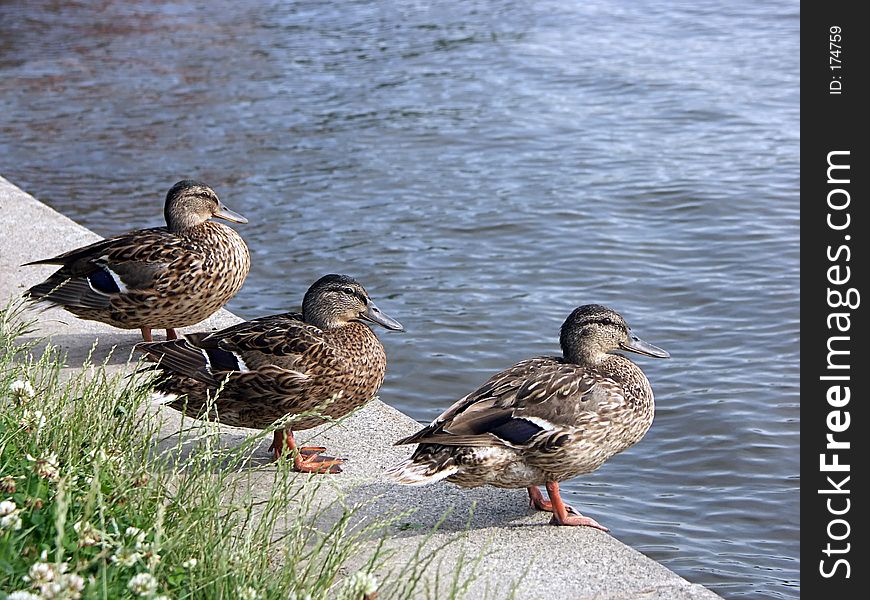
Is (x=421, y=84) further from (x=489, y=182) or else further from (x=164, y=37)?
(x=164, y=37)

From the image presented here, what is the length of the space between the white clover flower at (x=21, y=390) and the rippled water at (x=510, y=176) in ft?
10.2

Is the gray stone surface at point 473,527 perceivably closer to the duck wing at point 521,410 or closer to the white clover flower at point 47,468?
the duck wing at point 521,410

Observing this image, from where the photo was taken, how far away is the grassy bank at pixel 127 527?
331 centimetres

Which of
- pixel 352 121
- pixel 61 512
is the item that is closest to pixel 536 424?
pixel 61 512

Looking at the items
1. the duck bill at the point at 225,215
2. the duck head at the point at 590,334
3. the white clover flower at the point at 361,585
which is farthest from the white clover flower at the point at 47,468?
the duck bill at the point at 225,215

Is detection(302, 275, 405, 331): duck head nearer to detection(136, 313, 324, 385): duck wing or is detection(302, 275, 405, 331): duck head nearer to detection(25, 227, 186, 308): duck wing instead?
detection(136, 313, 324, 385): duck wing

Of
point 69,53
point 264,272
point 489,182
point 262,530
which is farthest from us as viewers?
point 69,53

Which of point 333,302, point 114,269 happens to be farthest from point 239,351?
point 114,269

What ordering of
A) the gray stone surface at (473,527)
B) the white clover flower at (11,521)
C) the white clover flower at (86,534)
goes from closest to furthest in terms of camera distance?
the white clover flower at (11,521) → the white clover flower at (86,534) → the gray stone surface at (473,527)

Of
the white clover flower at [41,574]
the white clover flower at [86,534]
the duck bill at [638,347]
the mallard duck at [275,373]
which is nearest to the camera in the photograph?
the white clover flower at [41,574]

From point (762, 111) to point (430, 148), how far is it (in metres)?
3.58

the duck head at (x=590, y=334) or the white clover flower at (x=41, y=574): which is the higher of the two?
the white clover flower at (x=41, y=574)
